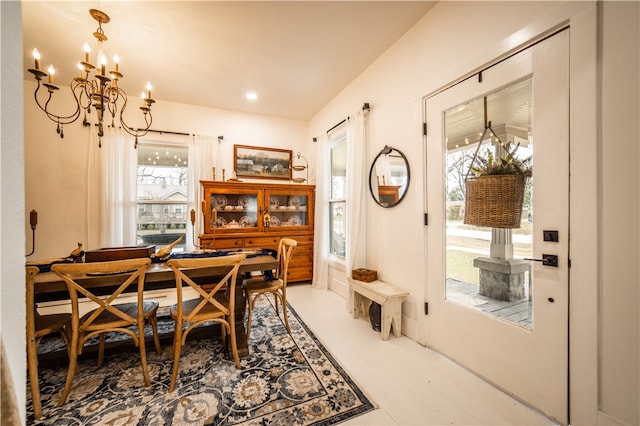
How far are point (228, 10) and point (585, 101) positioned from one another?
8.40ft

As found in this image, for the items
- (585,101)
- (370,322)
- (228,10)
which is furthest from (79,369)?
(585,101)

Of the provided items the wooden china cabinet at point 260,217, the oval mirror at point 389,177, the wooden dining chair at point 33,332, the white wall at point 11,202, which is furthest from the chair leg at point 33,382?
the oval mirror at point 389,177

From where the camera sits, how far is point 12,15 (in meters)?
0.40

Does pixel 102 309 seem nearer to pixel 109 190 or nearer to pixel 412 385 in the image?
pixel 412 385

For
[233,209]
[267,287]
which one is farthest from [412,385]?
[233,209]

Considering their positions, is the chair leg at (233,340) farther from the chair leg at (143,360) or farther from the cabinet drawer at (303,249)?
the cabinet drawer at (303,249)

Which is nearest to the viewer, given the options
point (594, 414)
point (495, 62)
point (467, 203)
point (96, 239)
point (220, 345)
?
point (594, 414)

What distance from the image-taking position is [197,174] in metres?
3.90

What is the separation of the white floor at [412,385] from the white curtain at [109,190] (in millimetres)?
2981

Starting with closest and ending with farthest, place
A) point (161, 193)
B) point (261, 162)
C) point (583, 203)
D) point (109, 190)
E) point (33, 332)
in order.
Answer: point (583, 203)
point (33, 332)
point (109, 190)
point (161, 193)
point (261, 162)

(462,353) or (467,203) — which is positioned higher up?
(467,203)

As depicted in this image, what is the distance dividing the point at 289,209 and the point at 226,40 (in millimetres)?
2466

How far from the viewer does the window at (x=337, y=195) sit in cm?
375

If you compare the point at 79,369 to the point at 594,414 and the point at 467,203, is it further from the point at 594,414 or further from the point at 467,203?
the point at 594,414
